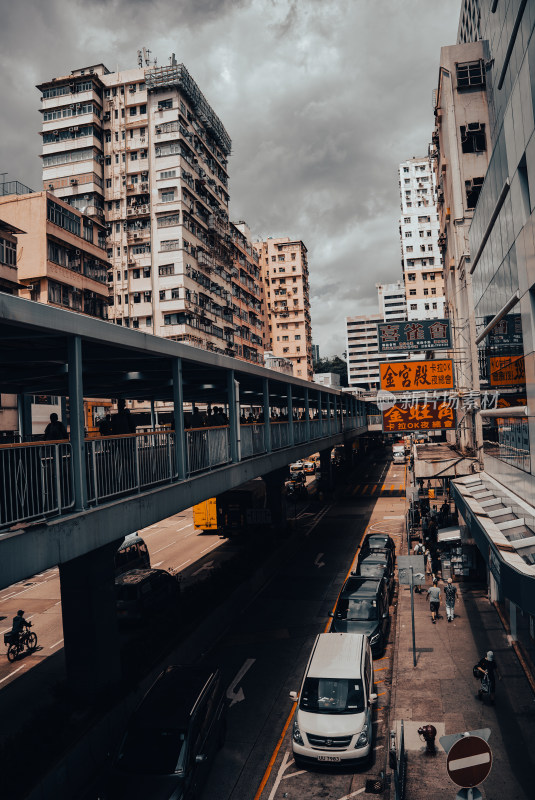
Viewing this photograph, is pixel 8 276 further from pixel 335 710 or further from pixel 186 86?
pixel 186 86

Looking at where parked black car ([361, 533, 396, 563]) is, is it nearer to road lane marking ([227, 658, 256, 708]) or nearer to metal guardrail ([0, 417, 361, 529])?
road lane marking ([227, 658, 256, 708])

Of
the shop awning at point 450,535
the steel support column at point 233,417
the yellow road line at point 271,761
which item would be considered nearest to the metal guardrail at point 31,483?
the yellow road line at point 271,761

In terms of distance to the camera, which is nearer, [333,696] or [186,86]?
[333,696]

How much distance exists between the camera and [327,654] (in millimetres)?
14320

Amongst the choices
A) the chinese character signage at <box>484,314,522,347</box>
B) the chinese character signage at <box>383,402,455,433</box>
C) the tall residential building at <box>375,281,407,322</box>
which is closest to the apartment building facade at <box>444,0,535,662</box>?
the chinese character signage at <box>484,314,522,347</box>

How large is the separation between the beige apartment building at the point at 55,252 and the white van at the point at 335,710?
118ft

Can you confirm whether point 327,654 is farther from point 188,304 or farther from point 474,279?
point 188,304

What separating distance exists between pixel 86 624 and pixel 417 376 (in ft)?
58.0

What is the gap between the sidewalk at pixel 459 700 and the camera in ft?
37.0

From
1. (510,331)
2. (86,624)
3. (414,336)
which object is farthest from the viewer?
(414,336)

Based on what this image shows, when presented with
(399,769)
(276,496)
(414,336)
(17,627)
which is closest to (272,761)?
(399,769)

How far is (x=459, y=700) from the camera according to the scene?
1447 centimetres

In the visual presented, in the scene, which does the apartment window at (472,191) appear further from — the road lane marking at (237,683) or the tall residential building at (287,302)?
the tall residential building at (287,302)

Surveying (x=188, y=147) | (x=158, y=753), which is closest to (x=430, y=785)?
(x=158, y=753)
